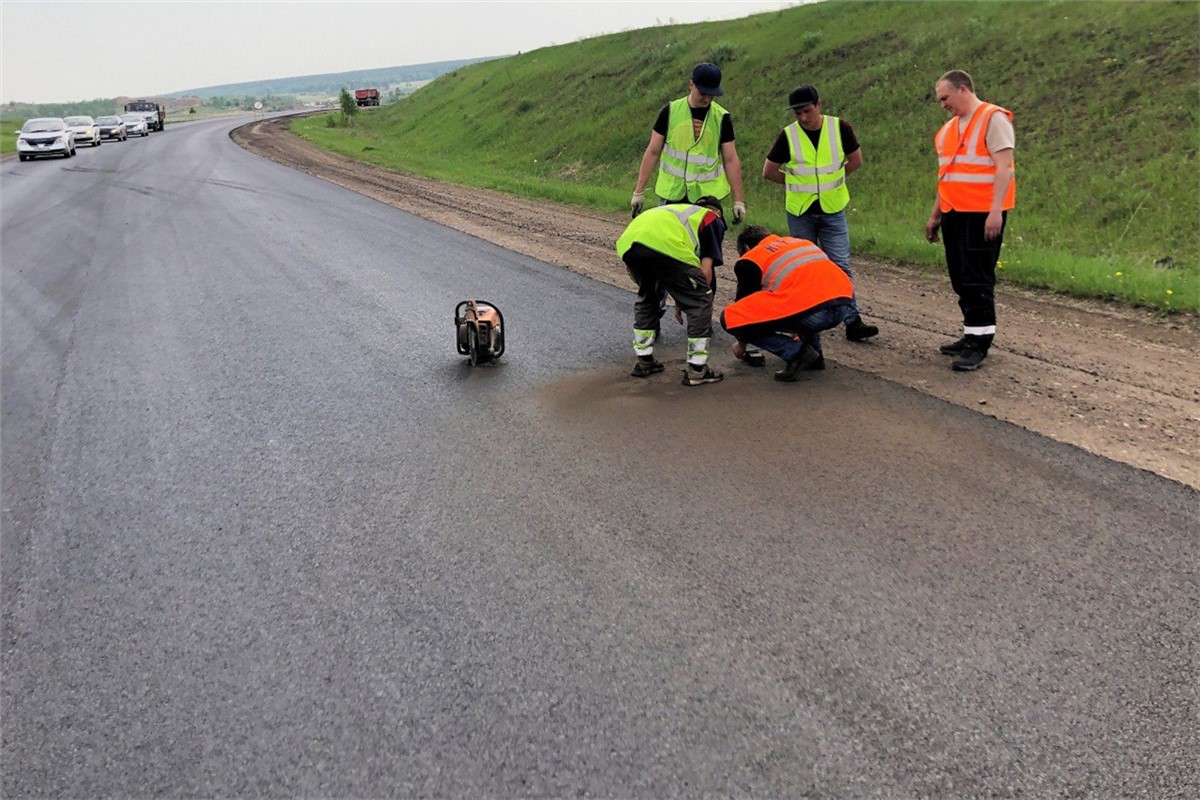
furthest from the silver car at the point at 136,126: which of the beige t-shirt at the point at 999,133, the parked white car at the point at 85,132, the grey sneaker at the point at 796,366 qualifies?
the beige t-shirt at the point at 999,133

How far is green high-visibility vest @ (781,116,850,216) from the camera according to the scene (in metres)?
6.63

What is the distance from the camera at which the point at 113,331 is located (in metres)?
7.61

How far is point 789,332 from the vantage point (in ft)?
19.5

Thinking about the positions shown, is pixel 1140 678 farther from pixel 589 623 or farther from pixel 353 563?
pixel 353 563

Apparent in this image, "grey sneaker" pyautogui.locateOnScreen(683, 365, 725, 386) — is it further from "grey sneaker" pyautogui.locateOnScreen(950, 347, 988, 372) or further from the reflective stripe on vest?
"grey sneaker" pyautogui.locateOnScreen(950, 347, 988, 372)

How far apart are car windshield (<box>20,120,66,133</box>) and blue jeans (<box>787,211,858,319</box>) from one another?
1258 inches

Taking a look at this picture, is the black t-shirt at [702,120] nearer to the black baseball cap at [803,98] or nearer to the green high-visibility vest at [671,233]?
the black baseball cap at [803,98]

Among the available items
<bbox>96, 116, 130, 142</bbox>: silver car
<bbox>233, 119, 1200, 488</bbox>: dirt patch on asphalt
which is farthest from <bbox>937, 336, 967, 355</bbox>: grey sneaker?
<bbox>96, 116, 130, 142</bbox>: silver car

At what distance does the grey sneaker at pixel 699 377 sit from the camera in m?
5.92

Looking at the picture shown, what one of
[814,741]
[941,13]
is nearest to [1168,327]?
[814,741]

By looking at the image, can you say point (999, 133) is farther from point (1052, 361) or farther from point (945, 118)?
point (945, 118)

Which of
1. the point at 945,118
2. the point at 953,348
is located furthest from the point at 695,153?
the point at 945,118

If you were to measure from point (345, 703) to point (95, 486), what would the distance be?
103 inches

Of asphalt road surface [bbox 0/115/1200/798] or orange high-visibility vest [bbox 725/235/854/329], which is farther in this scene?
orange high-visibility vest [bbox 725/235/854/329]
